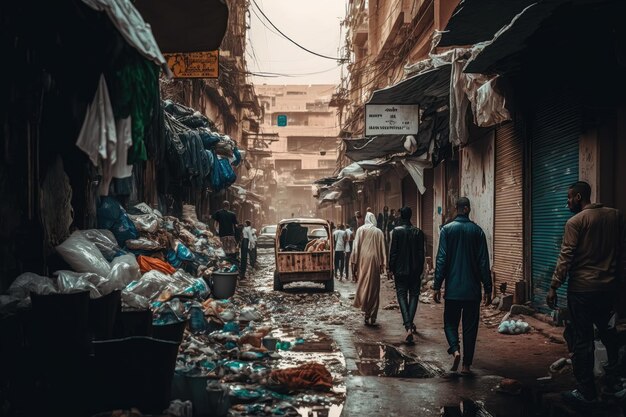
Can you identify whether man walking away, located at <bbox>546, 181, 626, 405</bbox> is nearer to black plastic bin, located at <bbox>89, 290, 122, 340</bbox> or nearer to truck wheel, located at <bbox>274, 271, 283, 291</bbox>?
black plastic bin, located at <bbox>89, 290, 122, 340</bbox>

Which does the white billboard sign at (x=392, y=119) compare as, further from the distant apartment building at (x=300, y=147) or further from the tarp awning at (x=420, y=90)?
the distant apartment building at (x=300, y=147)

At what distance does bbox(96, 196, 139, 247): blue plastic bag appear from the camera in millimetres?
9328

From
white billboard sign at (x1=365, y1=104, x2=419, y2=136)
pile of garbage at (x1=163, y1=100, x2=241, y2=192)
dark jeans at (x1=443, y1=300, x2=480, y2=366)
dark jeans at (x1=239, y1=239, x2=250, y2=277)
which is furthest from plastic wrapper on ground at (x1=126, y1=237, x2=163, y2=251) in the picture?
dark jeans at (x1=239, y1=239, x2=250, y2=277)

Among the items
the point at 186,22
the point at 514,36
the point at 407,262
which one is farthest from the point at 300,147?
the point at 186,22

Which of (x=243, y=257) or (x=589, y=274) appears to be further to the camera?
(x=243, y=257)

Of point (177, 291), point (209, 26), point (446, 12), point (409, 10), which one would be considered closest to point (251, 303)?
point (177, 291)

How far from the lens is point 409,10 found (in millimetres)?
24219

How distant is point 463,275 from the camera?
684 centimetres

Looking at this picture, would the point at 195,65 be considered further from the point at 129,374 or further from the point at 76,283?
the point at 129,374

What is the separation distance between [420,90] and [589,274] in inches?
345

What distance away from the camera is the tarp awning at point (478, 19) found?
793 centimetres

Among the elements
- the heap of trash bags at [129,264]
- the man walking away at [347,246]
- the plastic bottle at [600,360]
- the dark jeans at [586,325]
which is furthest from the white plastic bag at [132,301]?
the man walking away at [347,246]

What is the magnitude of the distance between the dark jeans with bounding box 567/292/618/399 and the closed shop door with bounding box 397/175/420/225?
15870 millimetres

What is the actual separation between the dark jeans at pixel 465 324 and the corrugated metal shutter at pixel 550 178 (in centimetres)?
314
